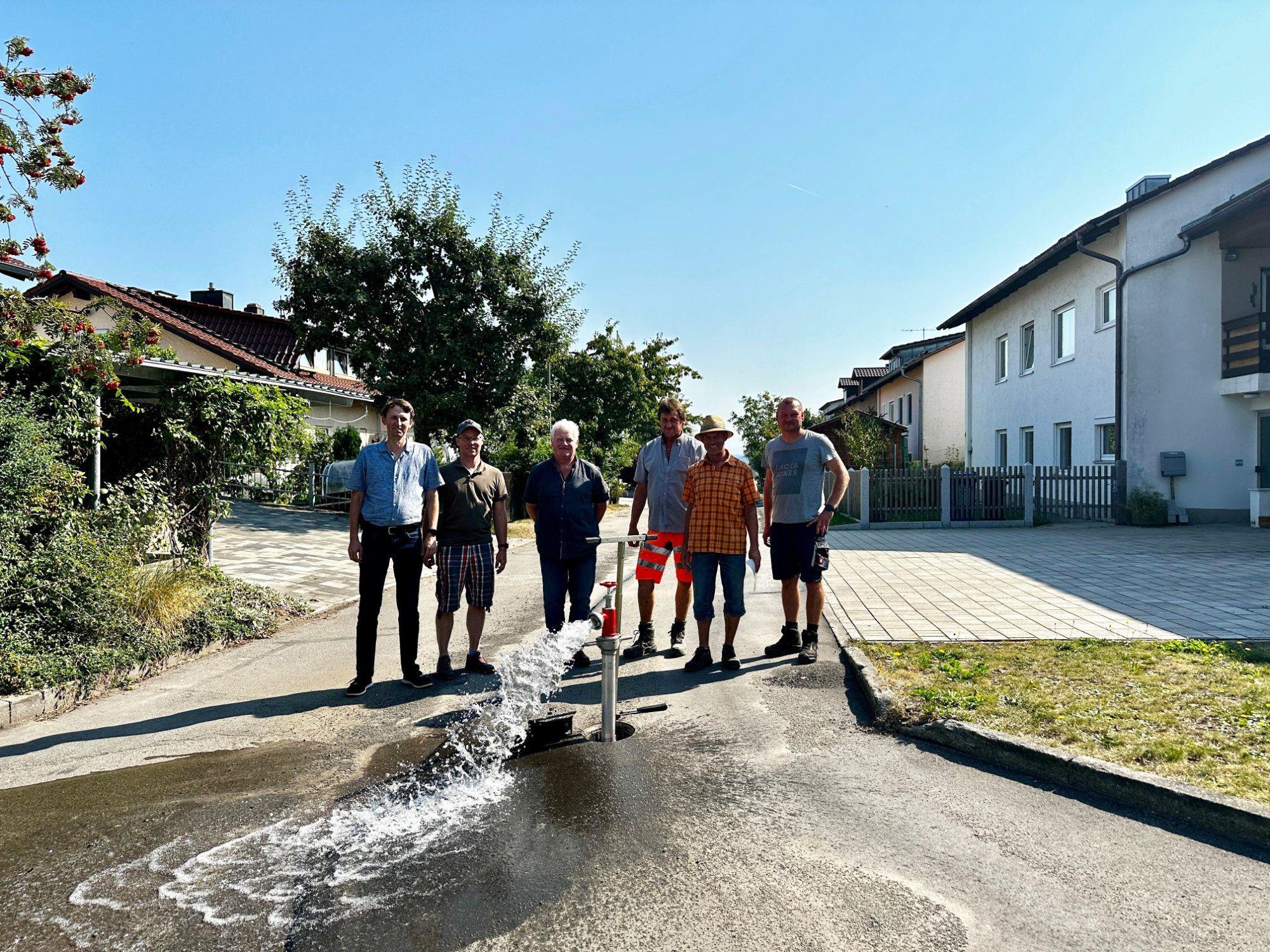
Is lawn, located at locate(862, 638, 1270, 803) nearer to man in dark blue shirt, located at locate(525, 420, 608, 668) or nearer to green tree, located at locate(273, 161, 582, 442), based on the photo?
man in dark blue shirt, located at locate(525, 420, 608, 668)

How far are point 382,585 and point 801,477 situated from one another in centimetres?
327

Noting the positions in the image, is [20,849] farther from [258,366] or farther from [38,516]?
[258,366]

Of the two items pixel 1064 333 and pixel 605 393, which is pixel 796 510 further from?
pixel 605 393

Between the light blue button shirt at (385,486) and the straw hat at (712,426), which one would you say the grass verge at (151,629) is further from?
the straw hat at (712,426)

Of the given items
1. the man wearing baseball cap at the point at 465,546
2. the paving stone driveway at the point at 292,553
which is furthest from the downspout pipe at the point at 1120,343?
the man wearing baseball cap at the point at 465,546

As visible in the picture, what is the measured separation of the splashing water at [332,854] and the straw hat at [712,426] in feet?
9.24

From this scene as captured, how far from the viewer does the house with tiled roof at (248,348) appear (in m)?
24.9

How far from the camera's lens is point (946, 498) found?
19.4 metres

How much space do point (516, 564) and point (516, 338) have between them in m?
8.95

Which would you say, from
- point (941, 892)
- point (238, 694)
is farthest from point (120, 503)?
point (941, 892)

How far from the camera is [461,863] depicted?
329cm

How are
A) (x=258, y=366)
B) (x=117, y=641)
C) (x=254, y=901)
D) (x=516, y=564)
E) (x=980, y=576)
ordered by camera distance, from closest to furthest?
(x=254, y=901), (x=117, y=641), (x=980, y=576), (x=516, y=564), (x=258, y=366)

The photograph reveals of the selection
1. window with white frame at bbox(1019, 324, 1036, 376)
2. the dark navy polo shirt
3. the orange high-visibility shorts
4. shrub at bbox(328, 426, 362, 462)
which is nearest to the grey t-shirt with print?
the orange high-visibility shorts

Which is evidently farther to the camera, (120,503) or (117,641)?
(120,503)
